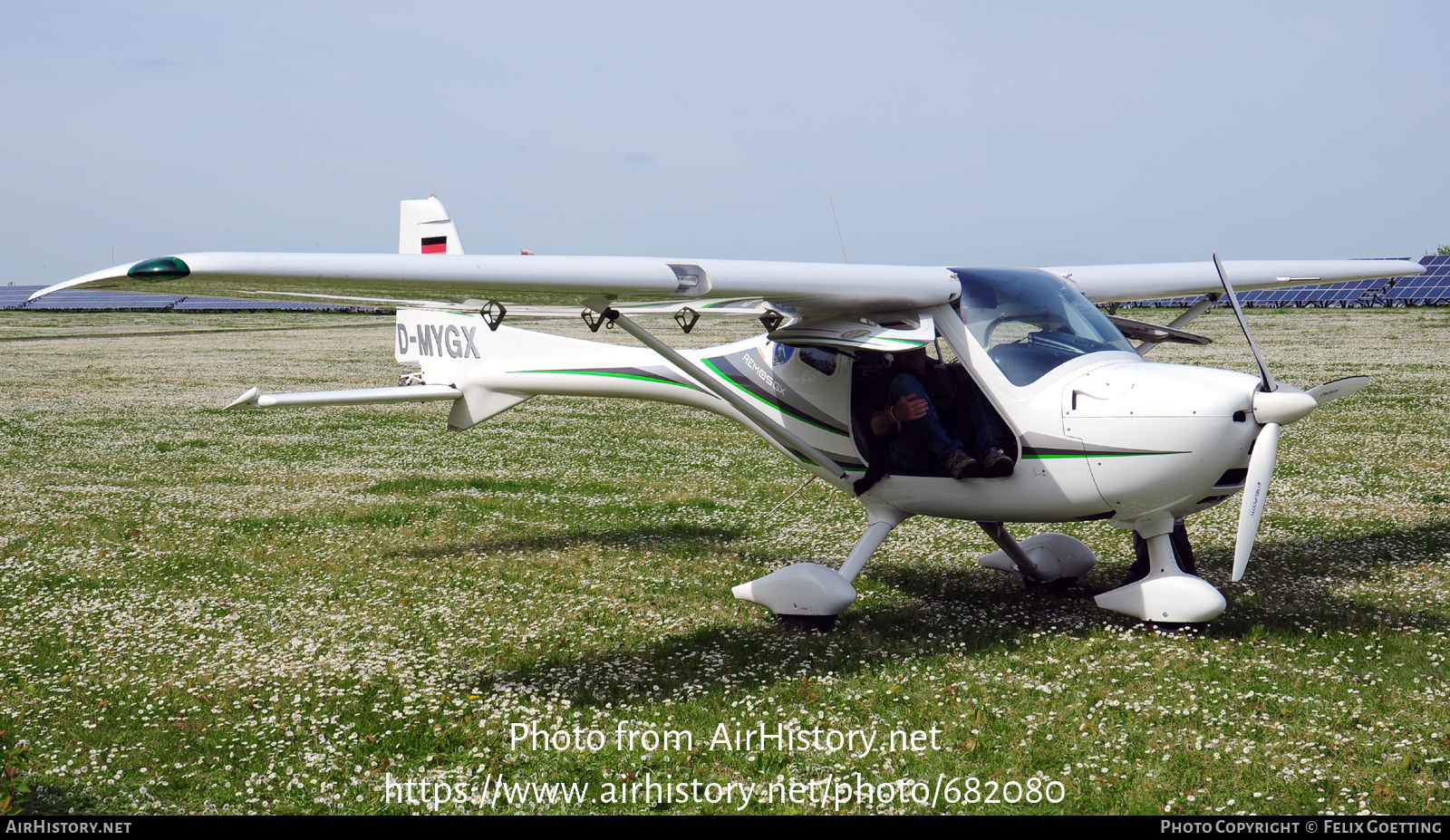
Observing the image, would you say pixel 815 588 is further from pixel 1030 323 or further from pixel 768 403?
pixel 1030 323

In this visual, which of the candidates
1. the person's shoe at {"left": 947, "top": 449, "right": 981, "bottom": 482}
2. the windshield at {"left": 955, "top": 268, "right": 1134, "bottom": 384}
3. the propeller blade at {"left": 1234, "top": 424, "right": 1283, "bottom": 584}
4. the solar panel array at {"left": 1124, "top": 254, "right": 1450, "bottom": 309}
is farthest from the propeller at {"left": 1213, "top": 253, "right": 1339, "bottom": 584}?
the solar panel array at {"left": 1124, "top": 254, "right": 1450, "bottom": 309}

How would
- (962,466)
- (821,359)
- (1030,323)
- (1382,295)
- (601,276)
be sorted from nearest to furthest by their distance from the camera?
(601,276), (962,466), (1030,323), (821,359), (1382,295)

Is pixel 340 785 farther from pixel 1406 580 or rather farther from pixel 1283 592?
pixel 1406 580

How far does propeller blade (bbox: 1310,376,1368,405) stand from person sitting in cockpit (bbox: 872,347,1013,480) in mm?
2070

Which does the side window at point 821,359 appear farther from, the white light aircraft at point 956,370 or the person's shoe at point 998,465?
the person's shoe at point 998,465

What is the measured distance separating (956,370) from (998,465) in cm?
90

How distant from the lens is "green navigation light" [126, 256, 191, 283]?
5.35 metres

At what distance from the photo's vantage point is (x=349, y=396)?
10.1 m

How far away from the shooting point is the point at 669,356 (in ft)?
26.1

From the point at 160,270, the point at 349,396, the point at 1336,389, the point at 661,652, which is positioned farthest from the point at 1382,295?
the point at 160,270

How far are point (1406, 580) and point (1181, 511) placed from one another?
3.17m

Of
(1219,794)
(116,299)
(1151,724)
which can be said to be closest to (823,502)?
(1151,724)

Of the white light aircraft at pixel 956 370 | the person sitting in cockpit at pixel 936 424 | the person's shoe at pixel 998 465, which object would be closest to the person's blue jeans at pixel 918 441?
the person sitting in cockpit at pixel 936 424

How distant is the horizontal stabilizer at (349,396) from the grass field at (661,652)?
5.43 ft
